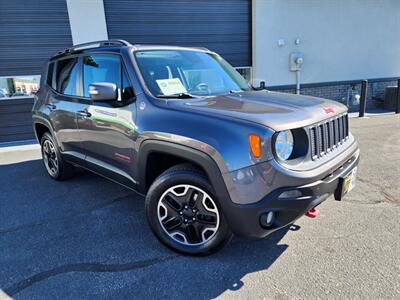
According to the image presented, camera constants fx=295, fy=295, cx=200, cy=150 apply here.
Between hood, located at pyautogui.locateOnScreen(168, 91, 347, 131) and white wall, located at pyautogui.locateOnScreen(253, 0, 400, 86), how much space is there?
7486mm

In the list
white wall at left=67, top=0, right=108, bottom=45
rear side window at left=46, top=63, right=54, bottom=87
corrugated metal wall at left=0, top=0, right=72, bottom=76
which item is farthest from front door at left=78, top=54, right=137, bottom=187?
corrugated metal wall at left=0, top=0, right=72, bottom=76

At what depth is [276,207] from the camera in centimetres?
212

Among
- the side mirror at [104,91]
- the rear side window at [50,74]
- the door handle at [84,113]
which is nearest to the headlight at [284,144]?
the side mirror at [104,91]

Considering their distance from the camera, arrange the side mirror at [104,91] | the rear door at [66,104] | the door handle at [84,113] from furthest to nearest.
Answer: the rear door at [66,104] < the door handle at [84,113] < the side mirror at [104,91]

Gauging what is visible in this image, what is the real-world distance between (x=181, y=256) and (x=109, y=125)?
1480 mm

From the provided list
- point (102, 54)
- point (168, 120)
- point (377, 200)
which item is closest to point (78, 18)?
point (102, 54)

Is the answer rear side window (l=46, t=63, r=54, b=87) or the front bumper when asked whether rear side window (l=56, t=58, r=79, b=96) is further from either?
the front bumper

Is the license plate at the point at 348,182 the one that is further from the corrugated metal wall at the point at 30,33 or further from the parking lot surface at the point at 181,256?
the corrugated metal wall at the point at 30,33

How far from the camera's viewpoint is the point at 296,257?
8.35ft

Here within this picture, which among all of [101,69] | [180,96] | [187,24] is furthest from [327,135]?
[187,24]

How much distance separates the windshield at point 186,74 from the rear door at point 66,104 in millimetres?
1021

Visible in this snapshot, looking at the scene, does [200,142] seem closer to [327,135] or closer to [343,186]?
[327,135]

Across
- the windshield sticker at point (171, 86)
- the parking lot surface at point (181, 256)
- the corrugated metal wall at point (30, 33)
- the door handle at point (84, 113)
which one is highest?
the corrugated metal wall at point (30, 33)

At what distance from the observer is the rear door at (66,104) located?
12.0 feet
